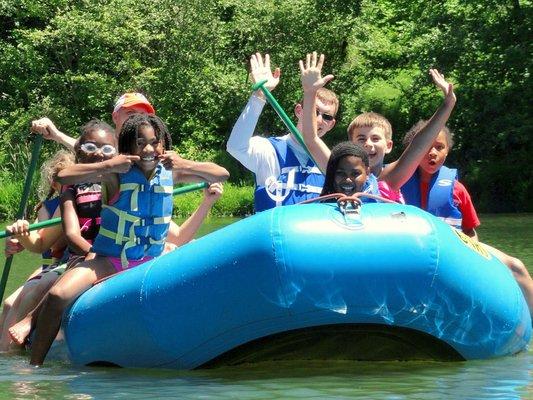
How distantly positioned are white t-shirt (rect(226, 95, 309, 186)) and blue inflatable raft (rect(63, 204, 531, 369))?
0.83 meters

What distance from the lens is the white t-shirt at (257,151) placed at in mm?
5477

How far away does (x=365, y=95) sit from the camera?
25.3m

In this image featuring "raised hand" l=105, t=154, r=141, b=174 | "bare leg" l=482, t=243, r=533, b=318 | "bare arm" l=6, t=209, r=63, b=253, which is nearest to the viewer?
"raised hand" l=105, t=154, r=141, b=174

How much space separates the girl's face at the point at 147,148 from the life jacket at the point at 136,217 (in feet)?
0.19

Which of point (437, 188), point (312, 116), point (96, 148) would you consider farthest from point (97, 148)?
point (437, 188)

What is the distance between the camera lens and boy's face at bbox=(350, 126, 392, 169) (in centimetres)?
551

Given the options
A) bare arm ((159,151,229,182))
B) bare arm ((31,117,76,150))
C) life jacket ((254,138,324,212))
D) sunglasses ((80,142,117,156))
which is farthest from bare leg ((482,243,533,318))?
bare arm ((31,117,76,150))

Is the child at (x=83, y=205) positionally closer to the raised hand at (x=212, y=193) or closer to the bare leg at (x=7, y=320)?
the bare leg at (x=7, y=320)

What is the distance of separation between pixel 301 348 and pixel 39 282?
4.69ft

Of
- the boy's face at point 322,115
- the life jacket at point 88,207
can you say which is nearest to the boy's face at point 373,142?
the boy's face at point 322,115

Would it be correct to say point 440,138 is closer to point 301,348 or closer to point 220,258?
point 301,348

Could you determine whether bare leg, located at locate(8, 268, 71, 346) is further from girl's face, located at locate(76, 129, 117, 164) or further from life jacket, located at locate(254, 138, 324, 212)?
life jacket, located at locate(254, 138, 324, 212)

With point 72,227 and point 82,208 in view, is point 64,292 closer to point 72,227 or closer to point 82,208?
point 72,227

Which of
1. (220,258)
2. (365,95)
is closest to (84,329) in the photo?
(220,258)
